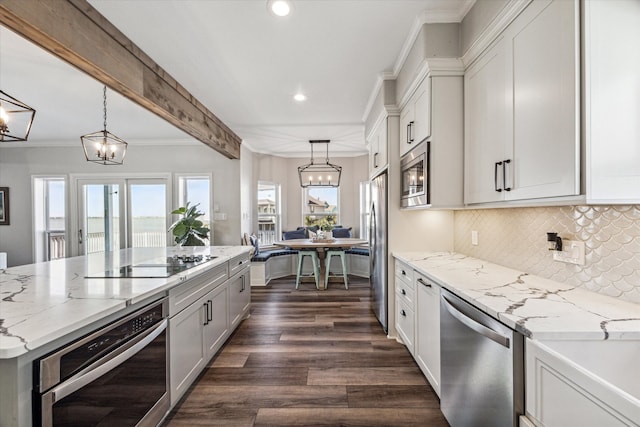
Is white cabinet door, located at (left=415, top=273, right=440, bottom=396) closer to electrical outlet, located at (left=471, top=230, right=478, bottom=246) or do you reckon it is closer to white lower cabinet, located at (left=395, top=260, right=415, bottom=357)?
white lower cabinet, located at (left=395, top=260, right=415, bottom=357)

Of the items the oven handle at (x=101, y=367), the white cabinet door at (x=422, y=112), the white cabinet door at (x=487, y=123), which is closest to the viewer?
the oven handle at (x=101, y=367)

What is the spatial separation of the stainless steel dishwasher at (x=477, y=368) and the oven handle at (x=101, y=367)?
156cm

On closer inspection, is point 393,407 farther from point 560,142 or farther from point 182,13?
point 182,13

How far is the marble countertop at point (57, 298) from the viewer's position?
0.95m

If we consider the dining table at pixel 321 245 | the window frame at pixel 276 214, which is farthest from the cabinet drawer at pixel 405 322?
the window frame at pixel 276 214

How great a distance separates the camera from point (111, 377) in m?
1.23

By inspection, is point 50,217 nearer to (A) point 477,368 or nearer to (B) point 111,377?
(B) point 111,377

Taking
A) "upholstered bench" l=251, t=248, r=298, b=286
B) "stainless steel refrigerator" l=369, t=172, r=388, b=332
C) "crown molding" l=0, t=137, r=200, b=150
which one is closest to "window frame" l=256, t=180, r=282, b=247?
"upholstered bench" l=251, t=248, r=298, b=286

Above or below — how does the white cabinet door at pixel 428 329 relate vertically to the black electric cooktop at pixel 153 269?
below

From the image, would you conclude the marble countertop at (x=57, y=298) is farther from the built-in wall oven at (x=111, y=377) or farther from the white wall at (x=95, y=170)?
the white wall at (x=95, y=170)

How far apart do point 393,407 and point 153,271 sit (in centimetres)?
183

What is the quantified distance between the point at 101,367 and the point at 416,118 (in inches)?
98.1

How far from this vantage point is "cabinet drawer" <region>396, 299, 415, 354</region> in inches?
93.0

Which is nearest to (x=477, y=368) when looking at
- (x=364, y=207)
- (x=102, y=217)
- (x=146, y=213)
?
(x=364, y=207)
